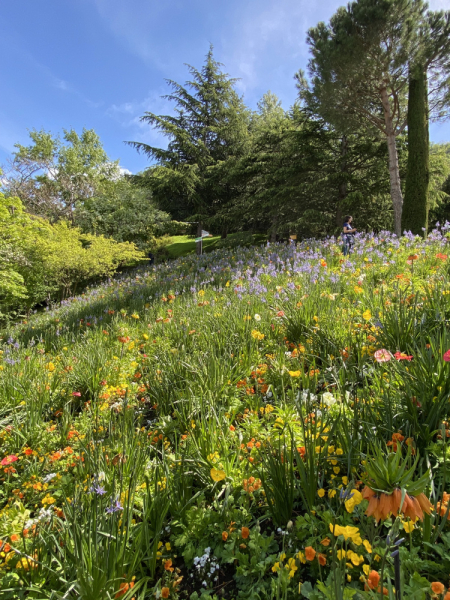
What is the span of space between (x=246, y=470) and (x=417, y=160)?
12539 millimetres

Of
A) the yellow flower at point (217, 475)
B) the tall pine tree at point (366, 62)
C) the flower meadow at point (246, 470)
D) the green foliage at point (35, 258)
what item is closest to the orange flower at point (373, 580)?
the flower meadow at point (246, 470)

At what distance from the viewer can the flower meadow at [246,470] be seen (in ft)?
3.22

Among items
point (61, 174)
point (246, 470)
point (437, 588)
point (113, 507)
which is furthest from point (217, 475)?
point (61, 174)

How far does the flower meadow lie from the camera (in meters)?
0.98

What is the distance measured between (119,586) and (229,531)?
45 centimetres

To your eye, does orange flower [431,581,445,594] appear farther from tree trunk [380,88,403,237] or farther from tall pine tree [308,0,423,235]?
tall pine tree [308,0,423,235]

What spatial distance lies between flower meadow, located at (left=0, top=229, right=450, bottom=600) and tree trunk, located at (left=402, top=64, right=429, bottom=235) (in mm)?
9136

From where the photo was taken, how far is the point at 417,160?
1045 centimetres

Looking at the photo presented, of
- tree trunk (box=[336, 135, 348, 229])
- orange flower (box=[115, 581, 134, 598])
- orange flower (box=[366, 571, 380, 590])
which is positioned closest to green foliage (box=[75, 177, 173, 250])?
tree trunk (box=[336, 135, 348, 229])

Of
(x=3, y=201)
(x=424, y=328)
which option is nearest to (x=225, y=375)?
(x=424, y=328)

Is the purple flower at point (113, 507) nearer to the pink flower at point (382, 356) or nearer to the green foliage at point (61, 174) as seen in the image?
the pink flower at point (382, 356)

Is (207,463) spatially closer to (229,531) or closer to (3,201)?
(229,531)

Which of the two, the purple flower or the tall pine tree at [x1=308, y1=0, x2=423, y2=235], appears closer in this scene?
the purple flower

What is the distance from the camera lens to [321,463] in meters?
1.38
